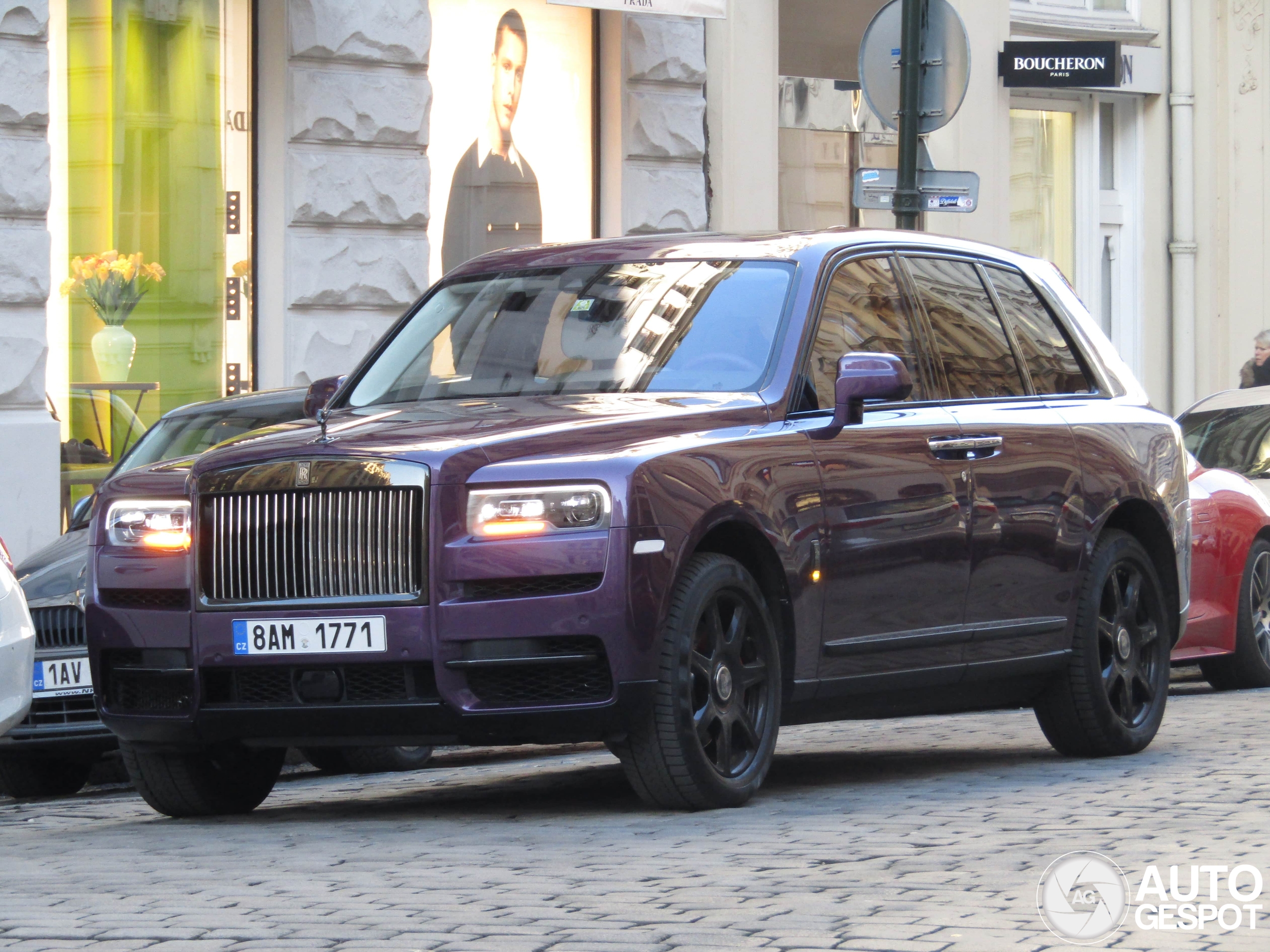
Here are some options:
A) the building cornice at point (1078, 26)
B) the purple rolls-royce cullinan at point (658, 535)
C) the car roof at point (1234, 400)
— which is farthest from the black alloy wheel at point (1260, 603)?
the building cornice at point (1078, 26)

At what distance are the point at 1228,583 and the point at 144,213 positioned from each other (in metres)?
7.56

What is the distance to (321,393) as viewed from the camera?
8.41m

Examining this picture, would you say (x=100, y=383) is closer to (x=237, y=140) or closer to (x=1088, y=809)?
(x=237, y=140)

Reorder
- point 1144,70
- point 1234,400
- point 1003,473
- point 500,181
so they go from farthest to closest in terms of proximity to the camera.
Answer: point 1144,70, point 500,181, point 1234,400, point 1003,473

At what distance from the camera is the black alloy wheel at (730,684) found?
6.75 m

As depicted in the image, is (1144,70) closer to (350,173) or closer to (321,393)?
(350,173)

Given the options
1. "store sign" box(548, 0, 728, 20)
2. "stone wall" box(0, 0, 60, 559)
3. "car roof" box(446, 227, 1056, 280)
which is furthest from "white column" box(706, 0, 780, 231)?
"car roof" box(446, 227, 1056, 280)

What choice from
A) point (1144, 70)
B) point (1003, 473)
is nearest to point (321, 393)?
point (1003, 473)

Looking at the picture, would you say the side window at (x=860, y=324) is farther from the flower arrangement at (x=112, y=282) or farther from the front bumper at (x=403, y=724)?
the flower arrangement at (x=112, y=282)

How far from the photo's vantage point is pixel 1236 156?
24844mm

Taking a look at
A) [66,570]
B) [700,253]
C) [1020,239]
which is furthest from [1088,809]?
[1020,239]

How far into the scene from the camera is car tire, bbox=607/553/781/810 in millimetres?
6559

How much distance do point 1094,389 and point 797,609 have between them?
2478 millimetres

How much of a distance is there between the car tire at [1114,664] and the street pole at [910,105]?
4553 mm
